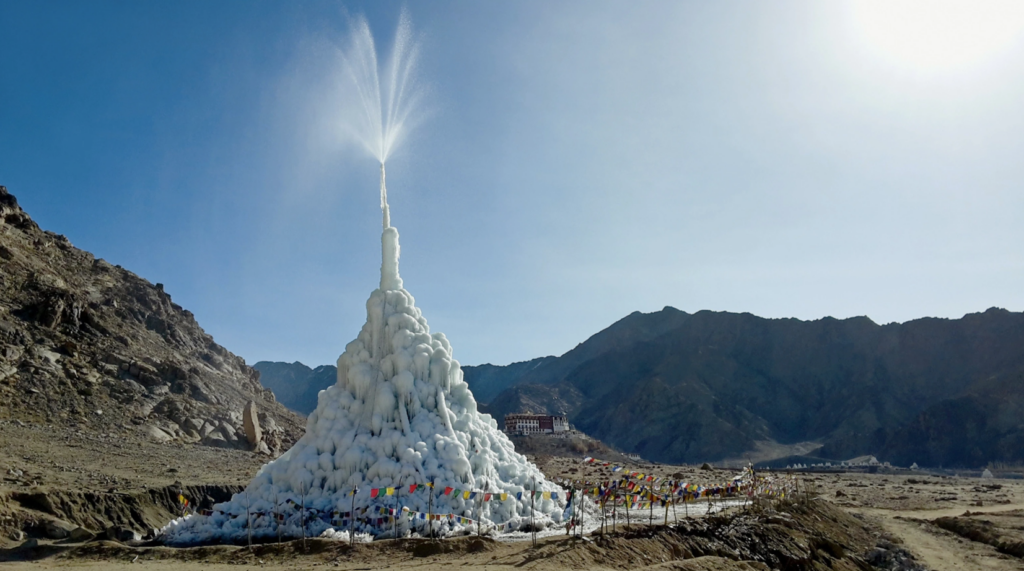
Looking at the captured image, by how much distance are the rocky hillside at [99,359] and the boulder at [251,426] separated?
0.31 ft

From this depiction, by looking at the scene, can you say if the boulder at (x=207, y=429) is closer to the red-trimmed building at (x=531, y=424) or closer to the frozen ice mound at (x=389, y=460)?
the frozen ice mound at (x=389, y=460)

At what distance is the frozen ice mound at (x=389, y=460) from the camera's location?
93.6 feet

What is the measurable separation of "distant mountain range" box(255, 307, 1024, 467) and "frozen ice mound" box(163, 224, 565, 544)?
328ft

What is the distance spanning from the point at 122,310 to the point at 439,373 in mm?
56307

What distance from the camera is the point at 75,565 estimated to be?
23922mm

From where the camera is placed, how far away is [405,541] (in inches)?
1019

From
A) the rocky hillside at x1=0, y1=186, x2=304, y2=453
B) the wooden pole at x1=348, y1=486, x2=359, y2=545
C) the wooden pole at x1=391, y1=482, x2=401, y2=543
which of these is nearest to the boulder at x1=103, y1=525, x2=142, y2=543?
the wooden pole at x1=348, y1=486, x2=359, y2=545

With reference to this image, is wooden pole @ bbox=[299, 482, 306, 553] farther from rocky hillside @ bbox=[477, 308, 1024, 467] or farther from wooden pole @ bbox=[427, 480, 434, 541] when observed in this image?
rocky hillside @ bbox=[477, 308, 1024, 467]

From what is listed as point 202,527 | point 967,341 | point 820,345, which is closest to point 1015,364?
point 967,341

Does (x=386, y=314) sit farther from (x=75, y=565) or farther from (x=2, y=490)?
(x=2, y=490)

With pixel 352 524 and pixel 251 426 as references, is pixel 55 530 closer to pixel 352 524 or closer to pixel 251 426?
pixel 352 524

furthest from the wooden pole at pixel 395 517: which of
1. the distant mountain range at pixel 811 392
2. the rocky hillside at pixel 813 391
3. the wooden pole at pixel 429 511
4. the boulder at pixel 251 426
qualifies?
the rocky hillside at pixel 813 391

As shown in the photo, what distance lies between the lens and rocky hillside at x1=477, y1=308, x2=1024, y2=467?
11544 centimetres

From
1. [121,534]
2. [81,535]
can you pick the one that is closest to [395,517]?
[121,534]
